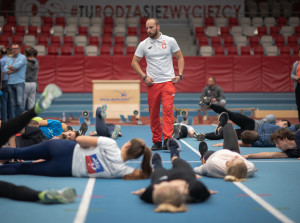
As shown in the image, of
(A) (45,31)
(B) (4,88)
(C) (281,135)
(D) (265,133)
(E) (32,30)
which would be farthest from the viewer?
(A) (45,31)

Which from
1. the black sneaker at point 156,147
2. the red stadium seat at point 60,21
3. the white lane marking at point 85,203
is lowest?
the black sneaker at point 156,147

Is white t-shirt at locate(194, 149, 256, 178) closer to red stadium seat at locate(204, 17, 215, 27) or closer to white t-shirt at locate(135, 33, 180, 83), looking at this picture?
white t-shirt at locate(135, 33, 180, 83)

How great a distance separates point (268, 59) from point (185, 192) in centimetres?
1375

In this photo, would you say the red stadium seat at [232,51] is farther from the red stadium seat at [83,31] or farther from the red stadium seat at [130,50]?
the red stadium seat at [83,31]

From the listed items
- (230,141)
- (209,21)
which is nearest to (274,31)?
(209,21)

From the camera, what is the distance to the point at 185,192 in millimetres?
3070

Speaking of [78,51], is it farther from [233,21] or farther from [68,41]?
[233,21]

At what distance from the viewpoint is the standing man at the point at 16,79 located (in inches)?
348

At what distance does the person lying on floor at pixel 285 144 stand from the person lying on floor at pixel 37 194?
2895 mm

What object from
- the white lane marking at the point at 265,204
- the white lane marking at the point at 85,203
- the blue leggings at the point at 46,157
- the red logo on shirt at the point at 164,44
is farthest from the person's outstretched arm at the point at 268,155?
the blue leggings at the point at 46,157

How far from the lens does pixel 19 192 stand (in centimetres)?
321

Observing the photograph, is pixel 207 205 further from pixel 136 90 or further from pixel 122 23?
pixel 122 23

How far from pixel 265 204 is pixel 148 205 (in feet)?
3.35

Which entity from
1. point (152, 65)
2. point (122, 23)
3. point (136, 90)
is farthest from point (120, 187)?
point (122, 23)
